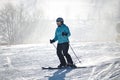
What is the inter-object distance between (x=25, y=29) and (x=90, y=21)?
96182mm

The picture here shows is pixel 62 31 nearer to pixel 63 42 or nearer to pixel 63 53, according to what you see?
pixel 63 42

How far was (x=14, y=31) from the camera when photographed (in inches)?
2771

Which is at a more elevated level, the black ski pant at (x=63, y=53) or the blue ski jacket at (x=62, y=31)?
the blue ski jacket at (x=62, y=31)

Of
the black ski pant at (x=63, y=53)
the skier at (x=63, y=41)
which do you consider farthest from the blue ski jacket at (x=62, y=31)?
the black ski pant at (x=63, y=53)

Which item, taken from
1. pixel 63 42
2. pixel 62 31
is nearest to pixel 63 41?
pixel 63 42

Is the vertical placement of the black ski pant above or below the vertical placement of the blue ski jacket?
below

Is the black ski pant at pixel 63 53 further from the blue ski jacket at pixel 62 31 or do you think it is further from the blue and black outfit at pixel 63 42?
the blue ski jacket at pixel 62 31

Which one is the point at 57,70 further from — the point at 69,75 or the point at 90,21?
the point at 90,21

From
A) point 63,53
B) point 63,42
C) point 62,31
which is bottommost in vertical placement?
point 63,53

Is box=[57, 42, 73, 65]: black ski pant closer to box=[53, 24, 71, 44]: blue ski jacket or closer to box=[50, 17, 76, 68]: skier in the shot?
box=[50, 17, 76, 68]: skier

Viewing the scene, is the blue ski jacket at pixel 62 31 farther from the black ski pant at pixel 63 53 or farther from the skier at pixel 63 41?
the black ski pant at pixel 63 53

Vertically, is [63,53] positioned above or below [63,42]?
below

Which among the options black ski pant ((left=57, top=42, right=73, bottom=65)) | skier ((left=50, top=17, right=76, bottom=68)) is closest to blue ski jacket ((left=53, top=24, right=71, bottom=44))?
skier ((left=50, top=17, right=76, bottom=68))

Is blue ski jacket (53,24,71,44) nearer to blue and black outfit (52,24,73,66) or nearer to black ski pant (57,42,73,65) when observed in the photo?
blue and black outfit (52,24,73,66)
